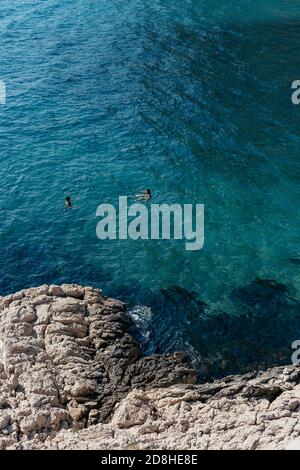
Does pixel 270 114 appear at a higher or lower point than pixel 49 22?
lower

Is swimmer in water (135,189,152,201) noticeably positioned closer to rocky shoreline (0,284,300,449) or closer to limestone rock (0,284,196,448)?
limestone rock (0,284,196,448)

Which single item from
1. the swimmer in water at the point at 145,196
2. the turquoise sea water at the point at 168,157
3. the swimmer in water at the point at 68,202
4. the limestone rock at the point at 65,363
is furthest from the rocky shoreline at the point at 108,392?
the swimmer in water at the point at 145,196

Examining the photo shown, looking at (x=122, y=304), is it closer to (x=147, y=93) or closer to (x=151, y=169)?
(x=151, y=169)

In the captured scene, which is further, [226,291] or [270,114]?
[270,114]

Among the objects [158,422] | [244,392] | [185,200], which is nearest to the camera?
[158,422]

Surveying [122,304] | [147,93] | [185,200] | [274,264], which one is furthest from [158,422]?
[147,93]

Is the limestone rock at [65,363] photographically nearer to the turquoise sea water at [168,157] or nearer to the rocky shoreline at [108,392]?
the rocky shoreline at [108,392]

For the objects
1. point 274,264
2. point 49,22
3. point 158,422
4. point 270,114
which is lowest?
point 158,422

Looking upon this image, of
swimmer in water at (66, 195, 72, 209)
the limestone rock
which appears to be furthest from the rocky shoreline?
swimmer in water at (66, 195, 72, 209)
